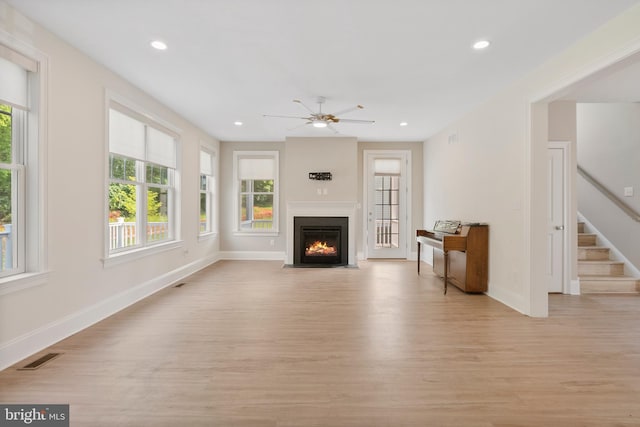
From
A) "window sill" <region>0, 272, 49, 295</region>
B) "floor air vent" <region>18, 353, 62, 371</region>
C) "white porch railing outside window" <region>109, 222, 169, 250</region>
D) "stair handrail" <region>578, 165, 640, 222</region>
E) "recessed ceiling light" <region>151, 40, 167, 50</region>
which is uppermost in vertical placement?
"recessed ceiling light" <region>151, 40, 167, 50</region>

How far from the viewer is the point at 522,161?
3.70 metres

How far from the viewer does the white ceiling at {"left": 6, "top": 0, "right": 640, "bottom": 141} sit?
97.4 inches

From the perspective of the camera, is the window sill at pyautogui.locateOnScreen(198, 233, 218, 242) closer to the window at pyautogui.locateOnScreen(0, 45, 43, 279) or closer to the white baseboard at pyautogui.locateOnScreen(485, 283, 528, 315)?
the window at pyautogui.locateOnScreen(0, 45, 43, 279)

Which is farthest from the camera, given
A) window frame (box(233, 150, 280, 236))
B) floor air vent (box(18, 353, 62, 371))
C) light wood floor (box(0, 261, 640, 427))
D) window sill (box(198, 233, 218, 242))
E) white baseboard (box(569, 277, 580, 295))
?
window frame (box(233, 150, 280, 236))

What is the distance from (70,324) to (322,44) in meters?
3.50

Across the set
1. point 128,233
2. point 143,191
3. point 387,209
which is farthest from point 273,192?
point 128,233

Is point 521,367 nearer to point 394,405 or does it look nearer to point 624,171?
point 394,405

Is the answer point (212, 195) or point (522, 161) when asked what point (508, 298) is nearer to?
point (522, 161)

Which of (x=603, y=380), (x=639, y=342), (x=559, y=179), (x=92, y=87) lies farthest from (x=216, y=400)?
(x=559, y=179)

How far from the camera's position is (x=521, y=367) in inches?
95.2

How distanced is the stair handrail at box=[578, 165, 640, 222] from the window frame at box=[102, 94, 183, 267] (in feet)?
22.2

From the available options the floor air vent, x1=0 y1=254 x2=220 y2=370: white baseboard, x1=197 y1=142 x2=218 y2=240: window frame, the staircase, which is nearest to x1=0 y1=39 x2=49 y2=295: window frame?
x1=0 y1=254 x2=220 y2=370: white baseboard

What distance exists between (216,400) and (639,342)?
360 centimetres

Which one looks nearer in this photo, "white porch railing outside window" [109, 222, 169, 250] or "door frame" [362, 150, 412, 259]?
"white porch railing outside window" [109, 222, 169, 250]
